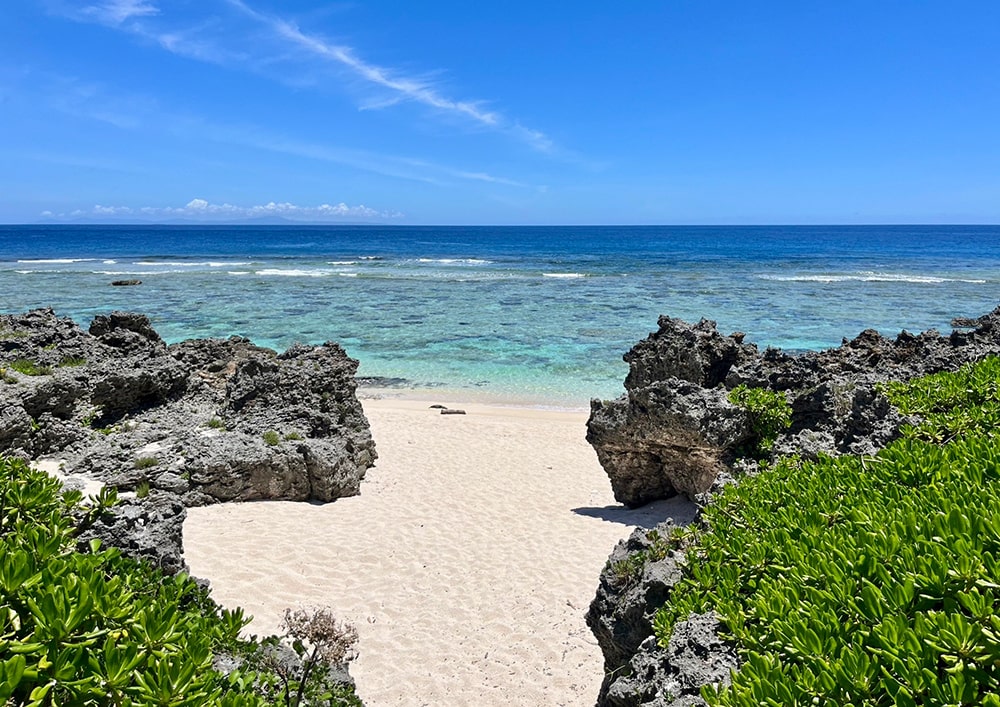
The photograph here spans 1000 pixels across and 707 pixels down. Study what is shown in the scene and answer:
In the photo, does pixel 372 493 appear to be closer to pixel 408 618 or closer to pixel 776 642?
pixel 408 618

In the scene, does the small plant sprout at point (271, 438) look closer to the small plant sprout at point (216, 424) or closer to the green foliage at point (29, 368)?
the small plant sprout at point (216, 424)

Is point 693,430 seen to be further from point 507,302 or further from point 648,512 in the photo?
point 507,302

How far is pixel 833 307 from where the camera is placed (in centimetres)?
3359

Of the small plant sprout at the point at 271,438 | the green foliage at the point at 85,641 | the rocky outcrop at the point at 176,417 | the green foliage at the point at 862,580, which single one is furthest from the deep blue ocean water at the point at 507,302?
the green foliage at the point at 85,641

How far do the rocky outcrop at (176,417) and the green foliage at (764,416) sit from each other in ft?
18.3

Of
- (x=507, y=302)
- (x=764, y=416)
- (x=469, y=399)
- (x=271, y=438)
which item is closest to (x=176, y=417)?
(x=271, y=438)

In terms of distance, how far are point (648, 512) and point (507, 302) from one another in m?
27.2

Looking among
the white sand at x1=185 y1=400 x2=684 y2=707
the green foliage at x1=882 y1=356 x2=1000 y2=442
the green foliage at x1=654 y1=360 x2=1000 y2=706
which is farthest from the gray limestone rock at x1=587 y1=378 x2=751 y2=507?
the green foliage at x1=654 y1=360 x2=1000 y2=706

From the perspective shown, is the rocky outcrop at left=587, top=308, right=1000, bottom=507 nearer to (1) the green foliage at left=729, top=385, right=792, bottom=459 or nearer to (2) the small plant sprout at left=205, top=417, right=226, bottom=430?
(1) the green foliage at left=729, top=385, right=792, bottom=459

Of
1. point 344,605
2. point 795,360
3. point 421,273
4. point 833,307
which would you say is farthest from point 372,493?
point 421,273

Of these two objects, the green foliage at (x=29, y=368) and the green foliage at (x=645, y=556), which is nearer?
the green foliage at (x=645, y=556)

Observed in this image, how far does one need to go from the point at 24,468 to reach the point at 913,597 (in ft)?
13.8

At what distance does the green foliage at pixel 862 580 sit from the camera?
2182 mm

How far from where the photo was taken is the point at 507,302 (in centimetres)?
3612
